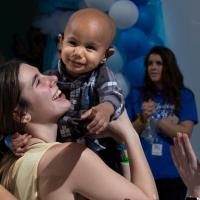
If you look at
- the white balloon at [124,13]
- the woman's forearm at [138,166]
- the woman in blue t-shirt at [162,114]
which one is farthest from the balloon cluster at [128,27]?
the woman's forearm at [138,166]

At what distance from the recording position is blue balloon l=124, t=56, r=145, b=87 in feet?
10.2

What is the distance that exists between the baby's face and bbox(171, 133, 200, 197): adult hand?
1.64 feet

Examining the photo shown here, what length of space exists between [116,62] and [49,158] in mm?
1661

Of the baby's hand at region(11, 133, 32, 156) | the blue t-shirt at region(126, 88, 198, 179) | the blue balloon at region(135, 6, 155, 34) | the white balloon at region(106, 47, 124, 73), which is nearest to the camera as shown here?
the baby's hand at region(11, 133, 32, 156)

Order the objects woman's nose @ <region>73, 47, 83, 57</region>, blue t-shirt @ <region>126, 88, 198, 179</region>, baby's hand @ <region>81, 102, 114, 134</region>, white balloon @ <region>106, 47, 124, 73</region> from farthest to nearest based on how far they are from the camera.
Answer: white balloon @ <region>106, 47, 124, 73</region>, blue t-shirt @ <region>126, 88, 198, 179</region>, woman's nose @ <region>73, 47, 83, 57</region>, baby's hand @ <region>81, 102, 114, 134</region>

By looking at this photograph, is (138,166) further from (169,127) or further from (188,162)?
(169,127)

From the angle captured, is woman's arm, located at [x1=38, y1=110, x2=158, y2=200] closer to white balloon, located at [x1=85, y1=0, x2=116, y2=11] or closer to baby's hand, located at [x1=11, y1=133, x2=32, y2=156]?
baby's hand, located at [x1=11, y1=133, x2=32, y2=156]

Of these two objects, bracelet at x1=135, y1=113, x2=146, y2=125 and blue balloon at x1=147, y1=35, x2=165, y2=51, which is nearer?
bracelet at x1=135, y1=113, x2=146, y2=125

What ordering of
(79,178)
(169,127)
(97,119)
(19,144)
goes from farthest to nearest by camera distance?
(169,127), (19,144), (79,178), (97,119)

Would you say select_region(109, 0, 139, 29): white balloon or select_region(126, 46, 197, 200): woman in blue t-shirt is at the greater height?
select_region(109, 0, 139, 29): white balloon

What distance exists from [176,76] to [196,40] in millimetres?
447

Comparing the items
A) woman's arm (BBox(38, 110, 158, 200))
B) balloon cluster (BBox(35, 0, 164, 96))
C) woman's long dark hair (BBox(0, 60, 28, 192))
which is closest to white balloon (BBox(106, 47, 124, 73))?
balloon cluster (BBox(35, 0, 164, 96))

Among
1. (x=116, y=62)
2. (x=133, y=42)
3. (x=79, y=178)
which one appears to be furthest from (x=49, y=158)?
(x=133, y=42)

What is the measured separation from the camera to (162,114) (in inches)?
114
